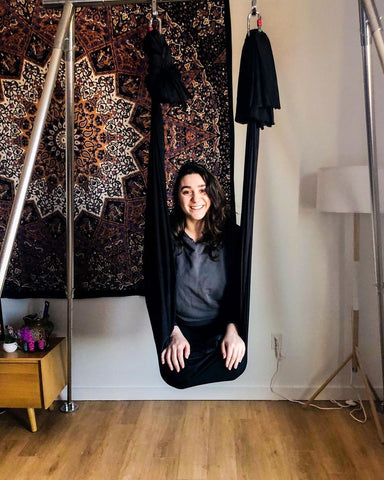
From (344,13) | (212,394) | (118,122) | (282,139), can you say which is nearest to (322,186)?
(282,139)

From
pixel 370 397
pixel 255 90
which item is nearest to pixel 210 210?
pixel 255 90

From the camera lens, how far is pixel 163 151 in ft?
6.54

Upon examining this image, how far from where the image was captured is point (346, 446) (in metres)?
2.28

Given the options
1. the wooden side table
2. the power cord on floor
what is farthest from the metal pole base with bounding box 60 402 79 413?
the power cord on floor

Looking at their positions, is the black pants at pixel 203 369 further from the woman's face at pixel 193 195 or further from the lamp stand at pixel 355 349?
the lamp stand at pixel 355 349

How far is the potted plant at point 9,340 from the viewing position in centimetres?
246

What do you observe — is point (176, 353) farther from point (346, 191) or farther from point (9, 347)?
point (346, 191)

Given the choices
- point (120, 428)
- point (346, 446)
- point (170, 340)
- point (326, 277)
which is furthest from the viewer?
point (326, 277)

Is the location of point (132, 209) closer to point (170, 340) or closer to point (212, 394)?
point (170, 340)

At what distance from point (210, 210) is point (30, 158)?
88cm

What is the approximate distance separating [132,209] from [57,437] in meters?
1.26

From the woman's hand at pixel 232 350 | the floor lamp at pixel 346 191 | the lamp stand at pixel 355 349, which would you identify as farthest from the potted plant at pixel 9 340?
the floor lamp at pixel 346 191

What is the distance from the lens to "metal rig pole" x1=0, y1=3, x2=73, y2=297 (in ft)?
5.18

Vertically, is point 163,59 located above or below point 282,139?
above
